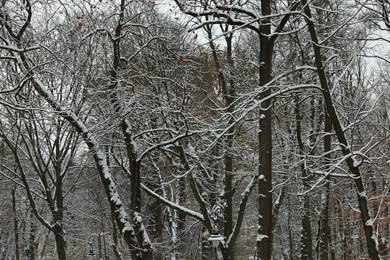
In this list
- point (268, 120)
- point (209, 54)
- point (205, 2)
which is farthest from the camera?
point (209, 54)

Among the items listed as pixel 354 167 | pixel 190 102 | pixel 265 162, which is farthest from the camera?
pixel 190 102

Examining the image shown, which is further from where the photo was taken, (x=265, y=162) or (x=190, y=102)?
(x=190, y=102)

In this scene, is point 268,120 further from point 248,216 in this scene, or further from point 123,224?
point 248,216

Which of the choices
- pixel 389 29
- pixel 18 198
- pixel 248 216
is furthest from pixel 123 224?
pixel 18 198

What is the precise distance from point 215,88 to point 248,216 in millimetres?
9779

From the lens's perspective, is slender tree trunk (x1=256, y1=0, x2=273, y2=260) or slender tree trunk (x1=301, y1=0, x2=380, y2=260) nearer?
slender tree trunk (x1=256, y1=0, x2=273, y2=260)

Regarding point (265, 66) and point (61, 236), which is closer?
point (265, 66)

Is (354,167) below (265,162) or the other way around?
below

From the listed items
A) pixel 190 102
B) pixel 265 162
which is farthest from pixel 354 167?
pixel 190 102

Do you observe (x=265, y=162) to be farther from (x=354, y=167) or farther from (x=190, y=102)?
(x=190, y=102)

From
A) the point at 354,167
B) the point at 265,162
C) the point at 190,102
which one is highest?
the point at 190,102

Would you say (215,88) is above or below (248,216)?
above

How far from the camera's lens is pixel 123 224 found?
1202 cm

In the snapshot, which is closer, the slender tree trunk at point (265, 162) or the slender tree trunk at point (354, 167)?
the slender tree trunk at point (265, 162)
